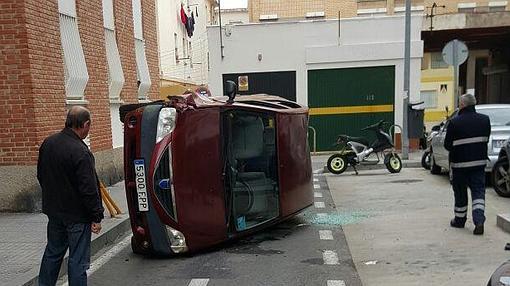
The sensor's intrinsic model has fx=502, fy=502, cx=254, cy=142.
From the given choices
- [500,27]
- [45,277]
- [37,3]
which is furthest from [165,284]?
[500,27]

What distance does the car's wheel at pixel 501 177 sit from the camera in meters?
8.84

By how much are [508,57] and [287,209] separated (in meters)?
27.5

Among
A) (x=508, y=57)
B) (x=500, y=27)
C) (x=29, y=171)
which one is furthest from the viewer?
(x=508, y=57)

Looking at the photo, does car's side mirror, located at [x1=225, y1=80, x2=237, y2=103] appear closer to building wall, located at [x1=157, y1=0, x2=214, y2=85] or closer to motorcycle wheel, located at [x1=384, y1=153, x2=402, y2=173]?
motorcycle wheel, located at [x1=384, y1=153, x2=402, y2=173]

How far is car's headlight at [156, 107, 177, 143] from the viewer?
230 inches

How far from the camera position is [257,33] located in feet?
57.0

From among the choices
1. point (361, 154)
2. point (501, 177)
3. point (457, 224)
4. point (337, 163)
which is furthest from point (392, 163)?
point (457, 224)

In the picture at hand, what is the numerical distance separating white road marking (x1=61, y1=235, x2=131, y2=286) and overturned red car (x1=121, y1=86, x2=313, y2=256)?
0.37 metres

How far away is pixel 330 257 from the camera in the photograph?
5.96 meters

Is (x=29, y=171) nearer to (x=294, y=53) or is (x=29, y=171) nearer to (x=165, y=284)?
(x=165, y=284)

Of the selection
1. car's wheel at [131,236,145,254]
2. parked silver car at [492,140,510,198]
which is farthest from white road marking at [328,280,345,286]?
parked silver car at [492,140,510,198]

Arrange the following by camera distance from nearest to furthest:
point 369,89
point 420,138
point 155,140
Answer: point 155,140, point 420,138, point 369,89

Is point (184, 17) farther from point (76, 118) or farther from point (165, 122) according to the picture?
point (76, 118)

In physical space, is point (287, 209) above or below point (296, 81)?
below
